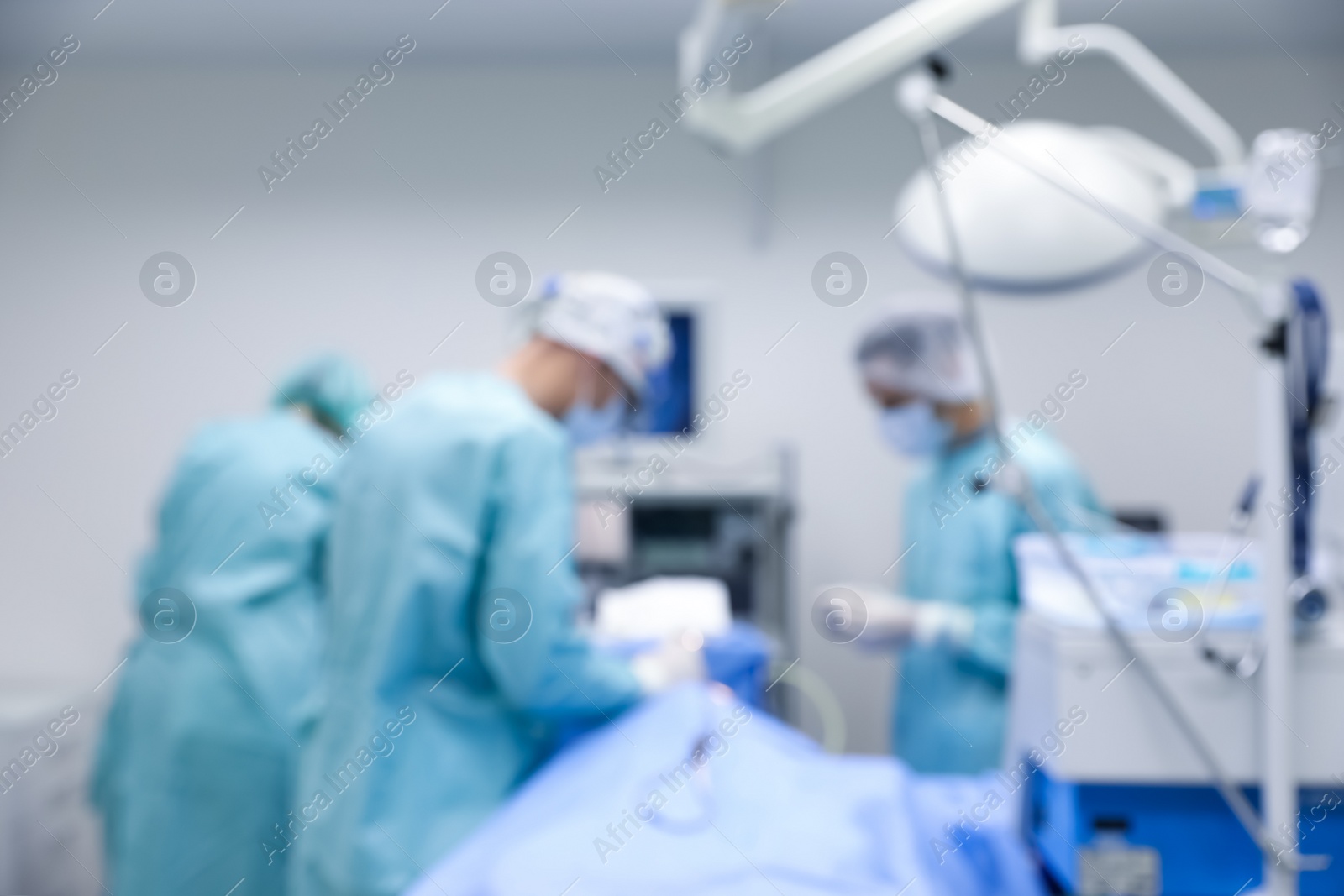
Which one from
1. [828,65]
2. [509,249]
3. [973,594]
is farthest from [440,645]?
[509,249]

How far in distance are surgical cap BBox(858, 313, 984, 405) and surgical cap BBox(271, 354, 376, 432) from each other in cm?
129

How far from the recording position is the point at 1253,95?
121 inches

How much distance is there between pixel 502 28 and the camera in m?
2.87

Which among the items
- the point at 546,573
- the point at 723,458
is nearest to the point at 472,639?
the point at 546,573

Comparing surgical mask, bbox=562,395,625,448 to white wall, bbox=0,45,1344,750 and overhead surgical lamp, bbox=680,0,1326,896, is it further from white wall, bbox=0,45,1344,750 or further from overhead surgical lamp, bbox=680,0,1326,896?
white wall, bbox=0,45,1344,750

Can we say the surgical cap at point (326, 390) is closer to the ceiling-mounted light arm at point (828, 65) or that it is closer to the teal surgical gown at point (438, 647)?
the teal surgical gown at point (438, 647)

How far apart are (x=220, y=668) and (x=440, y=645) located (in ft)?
2.93

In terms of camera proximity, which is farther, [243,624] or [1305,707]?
[243,624]

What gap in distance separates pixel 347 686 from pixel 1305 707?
3.75 ft

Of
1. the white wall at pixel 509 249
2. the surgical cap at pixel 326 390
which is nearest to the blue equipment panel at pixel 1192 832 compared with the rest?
the surgical cap at pixel 326 390

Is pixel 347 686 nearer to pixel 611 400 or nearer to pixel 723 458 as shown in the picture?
pixel 611 400

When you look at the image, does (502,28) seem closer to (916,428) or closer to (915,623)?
(916,428)

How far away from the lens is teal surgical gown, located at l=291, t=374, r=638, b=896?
1.22 m

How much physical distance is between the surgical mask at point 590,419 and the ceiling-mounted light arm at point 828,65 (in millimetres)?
623
